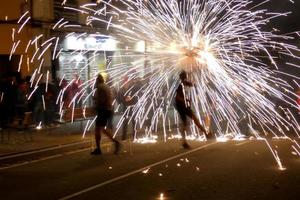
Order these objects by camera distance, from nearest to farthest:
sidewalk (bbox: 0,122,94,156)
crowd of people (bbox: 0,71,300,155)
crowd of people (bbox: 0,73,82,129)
Answer: crowd of people (bbox: 0,71,300,155) < sidewalk (bbox: 0,122,94,156) < crowd of people (bbox: 0,73,82,129)

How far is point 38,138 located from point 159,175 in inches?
327

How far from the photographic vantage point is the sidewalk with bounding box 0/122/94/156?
1771cm

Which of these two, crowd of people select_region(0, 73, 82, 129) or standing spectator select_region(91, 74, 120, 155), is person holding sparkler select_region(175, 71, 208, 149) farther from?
crowd of people select_region(0, 73, 82, 129)

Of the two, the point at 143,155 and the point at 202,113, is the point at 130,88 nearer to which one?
the point at 202,113

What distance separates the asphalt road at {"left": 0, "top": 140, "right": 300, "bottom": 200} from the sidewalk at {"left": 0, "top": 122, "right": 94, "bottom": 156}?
154cm

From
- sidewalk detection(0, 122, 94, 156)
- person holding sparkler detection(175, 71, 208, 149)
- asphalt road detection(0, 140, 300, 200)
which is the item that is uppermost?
person holding sparkler detection(175, 71, 208, 149)

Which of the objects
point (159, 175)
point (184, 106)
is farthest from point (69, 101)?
point (159, 175)

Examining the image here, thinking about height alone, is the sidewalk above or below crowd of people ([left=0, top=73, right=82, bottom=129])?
below

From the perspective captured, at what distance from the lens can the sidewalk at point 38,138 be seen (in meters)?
17.7

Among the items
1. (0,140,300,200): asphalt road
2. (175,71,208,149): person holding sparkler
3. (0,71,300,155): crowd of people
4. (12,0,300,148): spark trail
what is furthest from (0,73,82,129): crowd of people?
(175,71,208,149): person holding sparkler

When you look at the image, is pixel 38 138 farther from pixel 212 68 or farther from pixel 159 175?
pixel 159 175

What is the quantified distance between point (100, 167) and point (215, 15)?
25.5 ft

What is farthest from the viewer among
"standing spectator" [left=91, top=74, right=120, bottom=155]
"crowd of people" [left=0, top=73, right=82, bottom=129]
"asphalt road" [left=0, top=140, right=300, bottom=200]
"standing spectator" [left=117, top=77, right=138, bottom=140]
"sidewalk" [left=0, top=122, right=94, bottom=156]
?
"crowd of people" [left=0, top=73, right=82, bottom=129]

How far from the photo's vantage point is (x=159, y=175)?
12352mm
